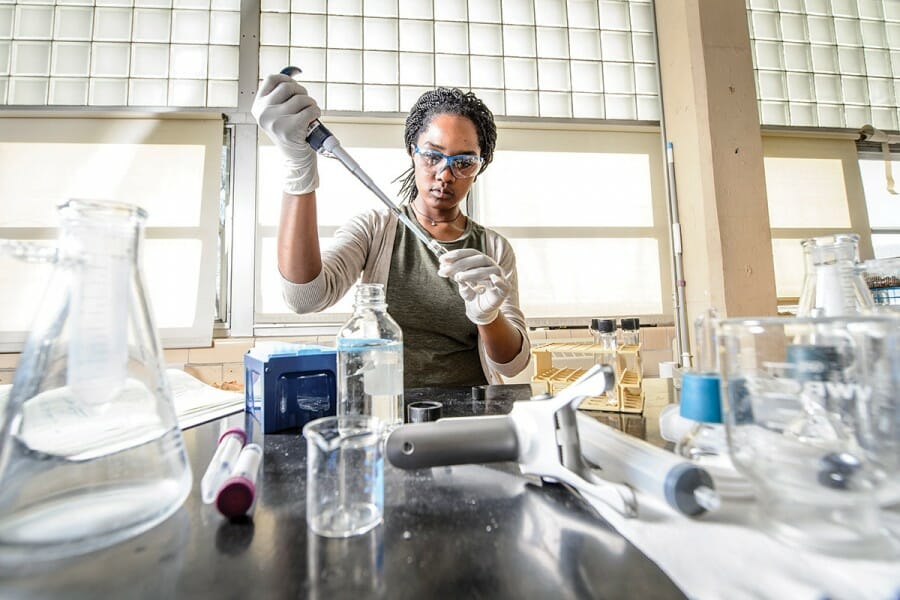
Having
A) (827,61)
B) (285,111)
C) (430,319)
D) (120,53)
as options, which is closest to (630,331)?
(430,319)

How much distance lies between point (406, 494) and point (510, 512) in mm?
90

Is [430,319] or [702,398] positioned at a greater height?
[430,319]

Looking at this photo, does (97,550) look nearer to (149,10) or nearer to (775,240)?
(149,10)

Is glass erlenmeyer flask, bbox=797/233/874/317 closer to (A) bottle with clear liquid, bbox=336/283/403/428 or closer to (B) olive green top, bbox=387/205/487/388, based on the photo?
(A) bottle with clear liquid, bbox=336/283/403/428

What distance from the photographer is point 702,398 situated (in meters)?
0.31

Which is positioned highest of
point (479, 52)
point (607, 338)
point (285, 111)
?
point (479, 52)

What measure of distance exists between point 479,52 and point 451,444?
2347mm

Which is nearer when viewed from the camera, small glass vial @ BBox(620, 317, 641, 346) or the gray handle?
the gray handle

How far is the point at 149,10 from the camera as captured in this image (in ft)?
6.31

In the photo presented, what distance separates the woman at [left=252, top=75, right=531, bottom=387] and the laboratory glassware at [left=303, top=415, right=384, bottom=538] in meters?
0.54

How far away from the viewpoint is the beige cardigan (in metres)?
0.94

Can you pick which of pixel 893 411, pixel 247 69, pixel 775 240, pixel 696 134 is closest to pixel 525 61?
pixel 696 134

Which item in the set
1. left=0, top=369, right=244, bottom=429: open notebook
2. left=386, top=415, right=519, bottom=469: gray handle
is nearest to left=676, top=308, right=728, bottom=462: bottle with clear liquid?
left=386, top=415, right=519, bottom=469: gray handle

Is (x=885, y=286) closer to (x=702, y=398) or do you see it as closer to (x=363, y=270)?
(x=702, y=398)
